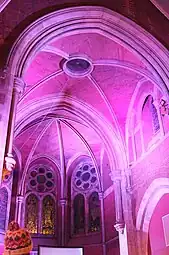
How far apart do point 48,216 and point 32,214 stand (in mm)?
670

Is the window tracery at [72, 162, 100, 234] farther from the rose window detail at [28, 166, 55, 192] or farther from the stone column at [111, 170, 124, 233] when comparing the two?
the stone column at [111, 170, 124, 233]

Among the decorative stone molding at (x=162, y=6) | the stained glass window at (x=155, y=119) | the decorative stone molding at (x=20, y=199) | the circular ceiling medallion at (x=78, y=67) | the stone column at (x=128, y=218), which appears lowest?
the stone column at (x=128, y=218)

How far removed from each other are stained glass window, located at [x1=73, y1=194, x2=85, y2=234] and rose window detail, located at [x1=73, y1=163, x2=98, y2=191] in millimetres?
450

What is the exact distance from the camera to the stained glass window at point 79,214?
14.4 meters

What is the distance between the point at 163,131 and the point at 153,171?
4.02 feet

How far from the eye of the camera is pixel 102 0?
27.5 feet

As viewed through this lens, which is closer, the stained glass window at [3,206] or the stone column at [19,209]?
the stained glass window at [3,206]

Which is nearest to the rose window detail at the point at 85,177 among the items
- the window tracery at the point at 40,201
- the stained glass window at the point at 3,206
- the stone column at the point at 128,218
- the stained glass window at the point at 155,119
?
the window tracery at the point at 40,201

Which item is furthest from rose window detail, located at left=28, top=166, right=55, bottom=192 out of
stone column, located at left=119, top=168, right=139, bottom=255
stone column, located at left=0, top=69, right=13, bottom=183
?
stone column, located at left=0, top=69, right=13, bottom=183

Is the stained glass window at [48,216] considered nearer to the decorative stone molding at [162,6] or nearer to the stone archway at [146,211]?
the stone archway at [146,211]

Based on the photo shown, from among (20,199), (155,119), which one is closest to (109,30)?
(155,119)

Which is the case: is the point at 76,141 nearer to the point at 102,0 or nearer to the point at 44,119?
the point at 44,119

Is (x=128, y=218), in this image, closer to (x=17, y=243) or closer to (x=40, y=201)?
(x=40, y=201)

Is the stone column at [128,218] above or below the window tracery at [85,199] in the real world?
below
